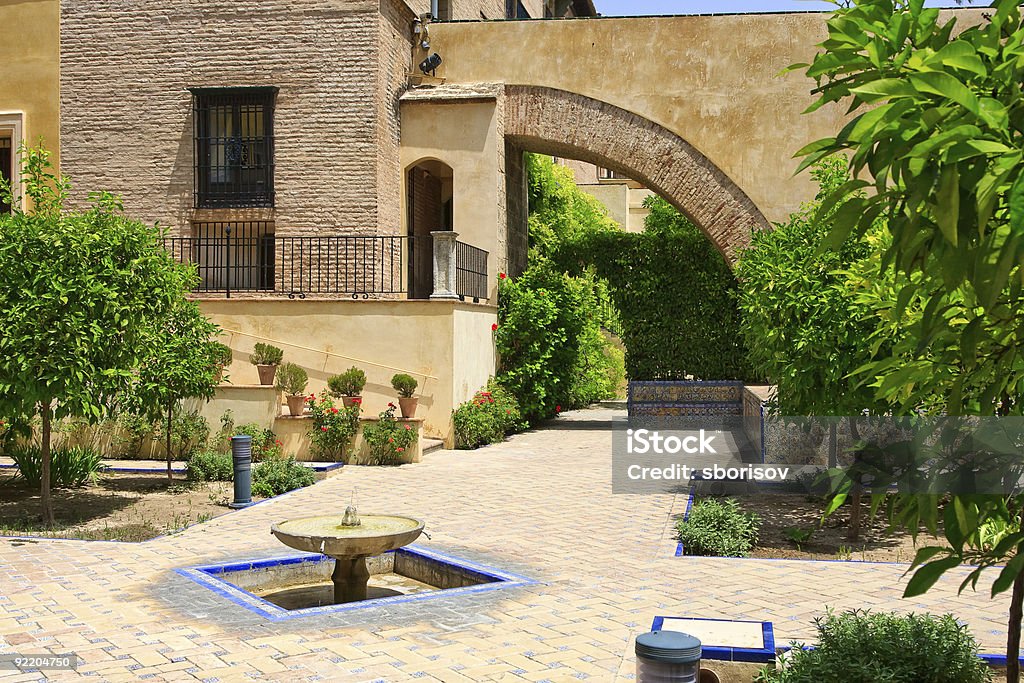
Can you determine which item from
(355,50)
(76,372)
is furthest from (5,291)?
(355,50)

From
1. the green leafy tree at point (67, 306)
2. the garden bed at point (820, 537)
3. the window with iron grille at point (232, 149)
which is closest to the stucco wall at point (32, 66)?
the window with iron grille at point (232, 149)

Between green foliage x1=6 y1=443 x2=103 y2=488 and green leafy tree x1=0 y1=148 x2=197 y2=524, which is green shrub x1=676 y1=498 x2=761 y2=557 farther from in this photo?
green foliage x1=6 y1=443 x2=103 y2=488

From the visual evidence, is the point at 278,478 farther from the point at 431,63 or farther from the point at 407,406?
the point at 431,63

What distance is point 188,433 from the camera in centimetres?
1570

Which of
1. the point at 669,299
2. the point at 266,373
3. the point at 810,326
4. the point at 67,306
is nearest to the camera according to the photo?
the point at 810,326

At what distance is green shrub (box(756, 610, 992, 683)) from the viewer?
16.9ft

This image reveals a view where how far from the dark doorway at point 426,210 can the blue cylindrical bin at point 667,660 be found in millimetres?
15532

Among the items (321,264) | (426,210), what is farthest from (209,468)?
(426,210)

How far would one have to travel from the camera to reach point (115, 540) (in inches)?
402

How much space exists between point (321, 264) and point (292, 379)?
2.99 metres

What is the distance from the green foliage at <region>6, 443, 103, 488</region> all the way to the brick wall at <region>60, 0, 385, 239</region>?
21.2ft

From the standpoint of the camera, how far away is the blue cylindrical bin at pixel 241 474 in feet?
40.5

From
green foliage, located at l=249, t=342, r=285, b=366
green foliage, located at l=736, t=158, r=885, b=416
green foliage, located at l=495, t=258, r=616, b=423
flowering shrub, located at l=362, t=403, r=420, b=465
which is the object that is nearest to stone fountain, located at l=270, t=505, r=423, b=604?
green foliage, located at l=736, t=158, r=885, b=416

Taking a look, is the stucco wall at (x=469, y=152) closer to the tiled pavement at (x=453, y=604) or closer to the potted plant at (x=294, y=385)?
the potted plant at (x=294, y=385)
